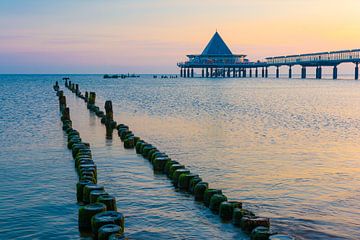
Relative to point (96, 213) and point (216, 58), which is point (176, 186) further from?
point (216, 58)

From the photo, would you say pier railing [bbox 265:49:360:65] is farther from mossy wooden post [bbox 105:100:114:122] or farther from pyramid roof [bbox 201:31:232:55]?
mossy wooden post [bbox 105:100:114:122]

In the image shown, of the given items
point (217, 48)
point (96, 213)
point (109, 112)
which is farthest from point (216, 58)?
point (96, 213)

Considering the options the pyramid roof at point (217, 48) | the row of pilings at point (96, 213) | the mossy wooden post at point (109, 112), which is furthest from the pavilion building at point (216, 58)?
the row of pilings at point (96, 213)

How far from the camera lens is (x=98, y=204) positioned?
11.9m

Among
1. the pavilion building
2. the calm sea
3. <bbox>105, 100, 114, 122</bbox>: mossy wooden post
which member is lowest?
the calm sea

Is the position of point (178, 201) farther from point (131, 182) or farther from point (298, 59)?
point (298, 59)

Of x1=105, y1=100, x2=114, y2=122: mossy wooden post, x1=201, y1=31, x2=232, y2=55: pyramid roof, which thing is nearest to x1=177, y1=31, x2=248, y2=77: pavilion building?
x1=201, y1=31, x2=232, y2=55: pyramid roof

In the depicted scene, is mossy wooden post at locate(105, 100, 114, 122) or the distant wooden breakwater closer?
the distant wooden breakwater

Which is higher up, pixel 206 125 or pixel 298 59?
pixel 298 59

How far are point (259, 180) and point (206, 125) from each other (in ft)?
56.4

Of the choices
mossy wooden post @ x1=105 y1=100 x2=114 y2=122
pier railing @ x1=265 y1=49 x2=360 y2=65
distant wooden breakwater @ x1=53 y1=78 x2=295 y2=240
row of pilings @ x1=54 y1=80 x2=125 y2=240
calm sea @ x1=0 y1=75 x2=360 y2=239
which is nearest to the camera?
row of pilings @ x1=54 y1=80 x2=125 y2=240

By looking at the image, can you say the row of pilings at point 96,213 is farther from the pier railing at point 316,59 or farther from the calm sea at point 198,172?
the pier railing at point 316,59

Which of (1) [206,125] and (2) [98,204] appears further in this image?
(1) [206,125]

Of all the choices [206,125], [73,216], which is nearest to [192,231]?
[73,216]
